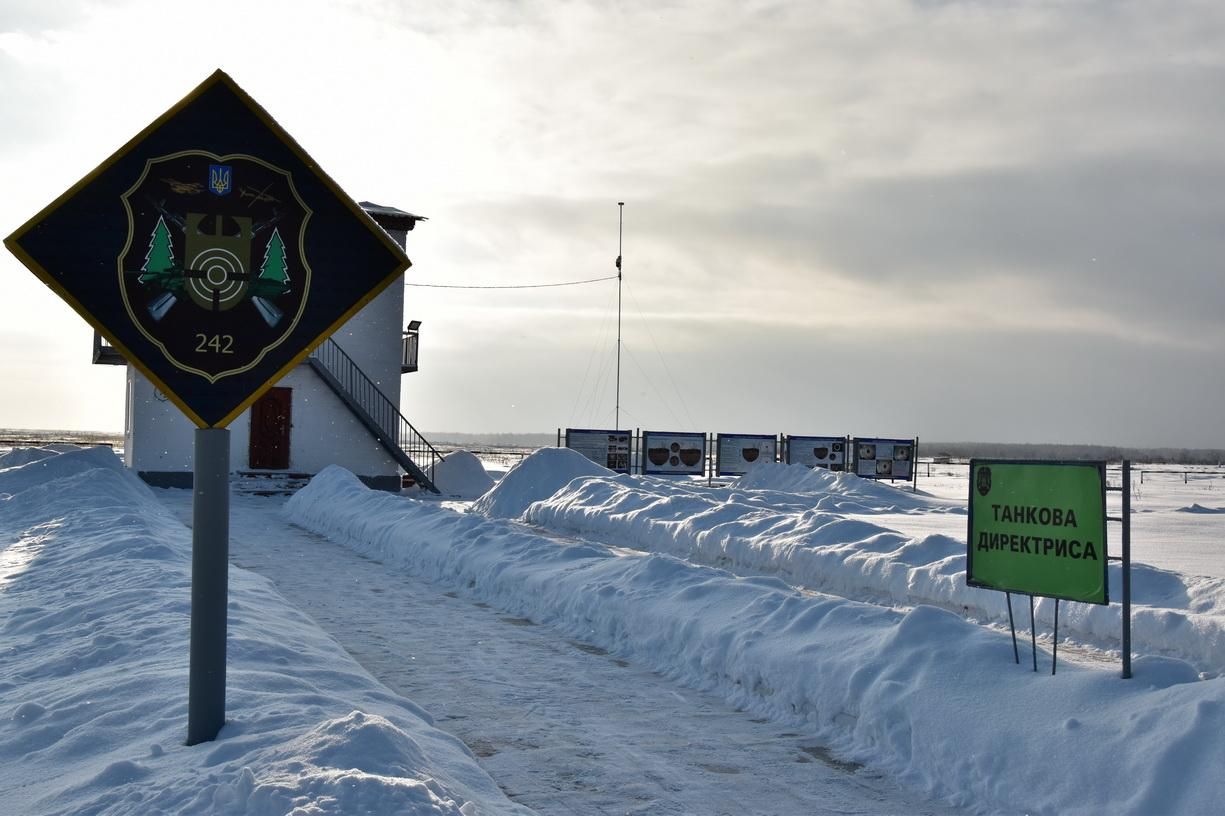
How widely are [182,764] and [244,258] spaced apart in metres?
2.29

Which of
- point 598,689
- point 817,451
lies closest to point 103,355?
point 817,451

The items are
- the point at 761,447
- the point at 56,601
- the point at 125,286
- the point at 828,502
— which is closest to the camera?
the point at 125,286

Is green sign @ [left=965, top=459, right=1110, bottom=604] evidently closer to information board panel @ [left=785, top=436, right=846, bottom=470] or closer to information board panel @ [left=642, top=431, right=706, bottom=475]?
information board panel @ [left=642, top=431, right=706, bottom=475]

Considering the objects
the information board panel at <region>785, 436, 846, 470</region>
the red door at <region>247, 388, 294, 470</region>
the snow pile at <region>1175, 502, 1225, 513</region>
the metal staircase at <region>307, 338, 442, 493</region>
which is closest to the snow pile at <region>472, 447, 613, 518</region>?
the metal staircase at <region>307, 338, 442, 493</region>

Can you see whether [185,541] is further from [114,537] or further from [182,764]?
[182,764]

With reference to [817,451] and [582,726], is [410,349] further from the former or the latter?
[582,726]

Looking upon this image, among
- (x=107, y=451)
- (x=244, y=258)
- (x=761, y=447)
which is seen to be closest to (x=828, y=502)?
(x=761, y=447)

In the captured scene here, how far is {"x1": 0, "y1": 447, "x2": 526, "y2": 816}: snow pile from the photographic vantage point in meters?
3.91

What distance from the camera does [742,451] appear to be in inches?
1280

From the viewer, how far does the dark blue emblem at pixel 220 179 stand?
15.7ft

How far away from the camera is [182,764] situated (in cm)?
436

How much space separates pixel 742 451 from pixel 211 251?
2846 centimetres

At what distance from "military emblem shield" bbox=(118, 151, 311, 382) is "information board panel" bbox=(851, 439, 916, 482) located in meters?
30.9

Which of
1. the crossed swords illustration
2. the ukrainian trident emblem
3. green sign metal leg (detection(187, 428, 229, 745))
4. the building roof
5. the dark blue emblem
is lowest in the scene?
green sign metal leg (detection(187, 428, 229, 745))
